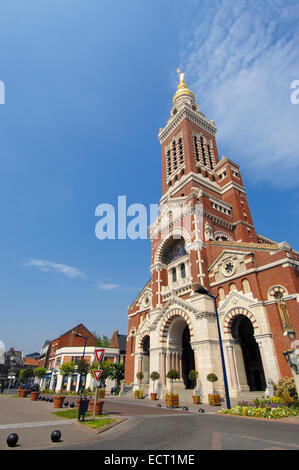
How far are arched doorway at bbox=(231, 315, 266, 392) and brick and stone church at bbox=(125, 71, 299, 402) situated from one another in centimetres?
9

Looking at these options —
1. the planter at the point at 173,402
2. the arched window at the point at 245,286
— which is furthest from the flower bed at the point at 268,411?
the arched window at the point at 245,286

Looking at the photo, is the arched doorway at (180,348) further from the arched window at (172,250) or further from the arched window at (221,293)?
the arched window at (172,250)

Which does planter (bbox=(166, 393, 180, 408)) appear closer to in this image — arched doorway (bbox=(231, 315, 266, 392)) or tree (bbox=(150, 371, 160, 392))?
tree (bbox=(150, 371, 160, 392))

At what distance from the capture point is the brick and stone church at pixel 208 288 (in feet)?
65.6

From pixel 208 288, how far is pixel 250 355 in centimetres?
782

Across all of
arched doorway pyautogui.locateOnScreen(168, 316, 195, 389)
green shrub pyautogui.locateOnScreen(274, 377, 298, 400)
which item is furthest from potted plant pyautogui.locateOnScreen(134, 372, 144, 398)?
green shrub pyautogui.locateOnScreen(274, 377, 298, 400)

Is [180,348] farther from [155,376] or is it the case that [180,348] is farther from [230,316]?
[230,316]

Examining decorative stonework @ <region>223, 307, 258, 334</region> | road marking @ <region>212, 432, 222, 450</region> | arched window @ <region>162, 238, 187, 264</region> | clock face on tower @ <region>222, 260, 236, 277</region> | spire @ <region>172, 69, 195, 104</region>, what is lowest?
road marking @ <region>212, 432, 222, 450</region>

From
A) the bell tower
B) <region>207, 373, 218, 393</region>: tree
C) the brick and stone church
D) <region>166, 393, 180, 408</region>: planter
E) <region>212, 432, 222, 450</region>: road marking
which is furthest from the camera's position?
the bell tower

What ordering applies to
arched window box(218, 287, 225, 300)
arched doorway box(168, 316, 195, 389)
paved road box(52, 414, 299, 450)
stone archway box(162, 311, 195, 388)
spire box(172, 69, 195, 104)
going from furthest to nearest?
spire box(172, 69, 195, 104) < arched doorway box(168, 316, 195, 389) < stone archway box(162, 311, 195, 388) < arched window box(218, 287, 225, 300) < paved road box(52, 414, 299, 450)

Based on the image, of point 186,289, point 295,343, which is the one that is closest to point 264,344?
point 295,343

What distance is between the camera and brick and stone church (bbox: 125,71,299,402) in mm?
19984

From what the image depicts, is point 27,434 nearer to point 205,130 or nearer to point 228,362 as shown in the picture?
point 228,362

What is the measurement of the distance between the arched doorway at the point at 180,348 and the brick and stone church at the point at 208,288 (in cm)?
10
